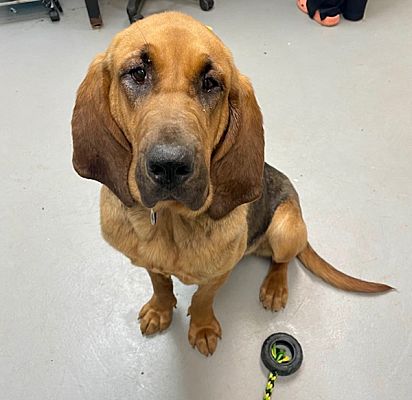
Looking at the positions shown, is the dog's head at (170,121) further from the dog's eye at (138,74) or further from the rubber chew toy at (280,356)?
the rubber chew toy at (280,356)

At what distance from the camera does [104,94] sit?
1.32 metres

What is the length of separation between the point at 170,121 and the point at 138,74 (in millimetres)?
182

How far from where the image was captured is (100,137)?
1342 mm

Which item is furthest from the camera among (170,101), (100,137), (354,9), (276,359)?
(354,9)

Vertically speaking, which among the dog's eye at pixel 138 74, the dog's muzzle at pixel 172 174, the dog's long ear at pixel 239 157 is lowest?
the dog's long ear at pixel 239 157

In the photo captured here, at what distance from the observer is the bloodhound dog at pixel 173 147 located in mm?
1175

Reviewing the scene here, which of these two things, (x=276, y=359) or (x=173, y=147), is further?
(x=276, y=359)

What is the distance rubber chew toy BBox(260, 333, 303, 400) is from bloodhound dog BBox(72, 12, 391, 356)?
33 cm

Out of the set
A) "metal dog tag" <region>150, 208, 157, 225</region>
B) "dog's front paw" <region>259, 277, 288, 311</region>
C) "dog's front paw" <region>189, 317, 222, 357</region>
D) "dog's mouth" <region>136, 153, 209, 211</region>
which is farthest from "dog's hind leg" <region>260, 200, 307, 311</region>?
"dog's mouth" <region>136, 153, 209, 211</region>

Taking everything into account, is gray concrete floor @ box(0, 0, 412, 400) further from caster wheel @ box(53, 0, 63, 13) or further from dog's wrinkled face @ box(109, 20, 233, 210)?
dog's wrinkled face @ box(109, 20, 233, 210)

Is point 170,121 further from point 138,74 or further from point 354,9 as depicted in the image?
point 354,9

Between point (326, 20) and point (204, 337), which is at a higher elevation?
point (326, 20)

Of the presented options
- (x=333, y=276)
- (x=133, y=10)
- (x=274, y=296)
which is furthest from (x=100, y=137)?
(x=133, y=10)

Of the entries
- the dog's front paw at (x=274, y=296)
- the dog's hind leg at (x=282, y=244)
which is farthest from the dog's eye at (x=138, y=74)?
the dog's front paw at (x=274, y=296)
